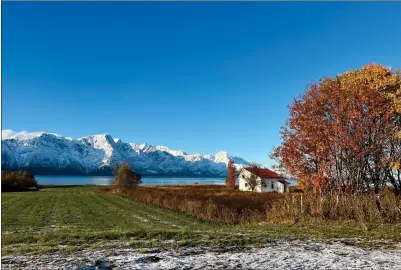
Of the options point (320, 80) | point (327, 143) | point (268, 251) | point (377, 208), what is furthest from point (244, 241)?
point (320, 80)

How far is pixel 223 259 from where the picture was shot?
8500 millimetres

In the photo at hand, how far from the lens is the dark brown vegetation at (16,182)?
88.2 metres

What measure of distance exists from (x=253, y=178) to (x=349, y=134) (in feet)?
201

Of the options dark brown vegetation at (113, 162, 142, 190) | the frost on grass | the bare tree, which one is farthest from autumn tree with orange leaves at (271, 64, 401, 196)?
the bare tree

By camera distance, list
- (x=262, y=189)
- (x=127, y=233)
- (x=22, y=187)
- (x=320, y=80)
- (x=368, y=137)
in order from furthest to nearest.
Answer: (x=22, y=187) < (x=262, y=189) < (x=320, y=80) < (x=368, y=137) < (x=127, y=233)

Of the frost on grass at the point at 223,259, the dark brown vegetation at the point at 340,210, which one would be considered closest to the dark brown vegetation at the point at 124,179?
the dark brown vegetation at the point at 340,210

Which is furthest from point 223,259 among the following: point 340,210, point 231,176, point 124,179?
point 231,176

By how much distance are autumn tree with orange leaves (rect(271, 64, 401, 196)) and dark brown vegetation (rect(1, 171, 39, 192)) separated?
83307 millimetres

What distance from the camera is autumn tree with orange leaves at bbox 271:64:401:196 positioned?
69.7 ft

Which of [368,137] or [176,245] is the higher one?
[368,137]

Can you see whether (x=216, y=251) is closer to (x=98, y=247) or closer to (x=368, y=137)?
(x=98, y=247)

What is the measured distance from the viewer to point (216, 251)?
949 cm

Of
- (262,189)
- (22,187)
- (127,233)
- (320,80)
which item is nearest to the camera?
(127,233)

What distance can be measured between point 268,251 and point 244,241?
1.47m
